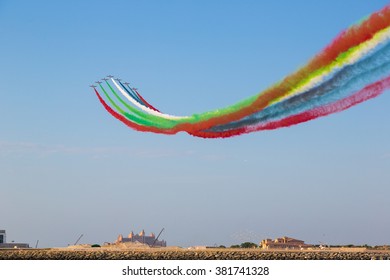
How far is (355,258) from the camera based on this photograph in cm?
9700

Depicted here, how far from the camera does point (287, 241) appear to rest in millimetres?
150625

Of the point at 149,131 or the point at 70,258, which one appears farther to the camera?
the point at 70,258

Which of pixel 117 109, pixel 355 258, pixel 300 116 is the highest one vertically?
pixel 117 109

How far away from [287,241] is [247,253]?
180ft

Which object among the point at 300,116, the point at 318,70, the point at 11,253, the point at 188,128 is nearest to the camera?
the point at 318,70

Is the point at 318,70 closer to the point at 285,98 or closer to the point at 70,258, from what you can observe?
the point at 285,98

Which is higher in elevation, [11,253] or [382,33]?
[382,33]

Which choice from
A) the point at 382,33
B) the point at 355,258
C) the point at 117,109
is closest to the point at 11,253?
the point at 117,109

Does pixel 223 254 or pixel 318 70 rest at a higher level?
pixel 318 70

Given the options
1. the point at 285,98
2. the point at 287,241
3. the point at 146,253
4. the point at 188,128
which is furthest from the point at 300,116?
the point at 287,241

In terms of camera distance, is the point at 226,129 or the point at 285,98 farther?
the point at 226,129

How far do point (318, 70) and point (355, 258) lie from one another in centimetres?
4092

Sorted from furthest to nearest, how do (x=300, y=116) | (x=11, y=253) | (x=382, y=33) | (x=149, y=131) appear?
(x=11, y=253), (x=149, y=131), (x=300, y=116), (x=382, y=33)

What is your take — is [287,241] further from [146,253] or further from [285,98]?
[285,98]
